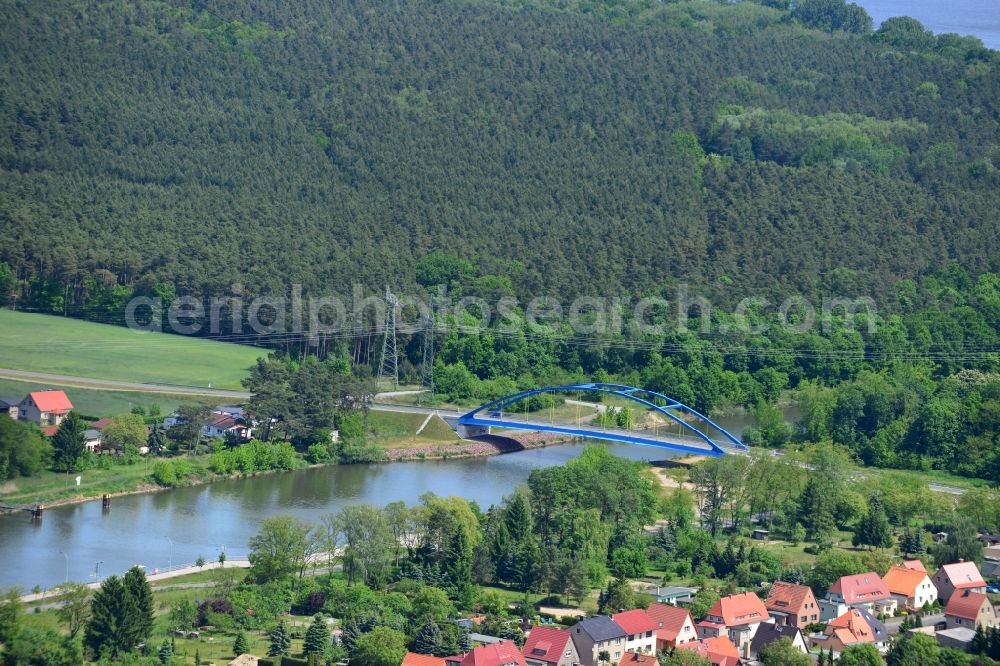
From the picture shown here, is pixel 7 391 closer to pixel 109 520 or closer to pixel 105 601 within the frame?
pixel 109 520

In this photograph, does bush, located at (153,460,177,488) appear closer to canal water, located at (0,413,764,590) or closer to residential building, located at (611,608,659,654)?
canal water, located at (0,413,764,590)

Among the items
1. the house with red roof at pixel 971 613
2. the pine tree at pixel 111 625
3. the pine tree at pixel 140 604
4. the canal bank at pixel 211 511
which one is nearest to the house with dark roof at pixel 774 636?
the house with red roof at pixel 971 613

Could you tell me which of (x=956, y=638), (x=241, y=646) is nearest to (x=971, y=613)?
(x=956, y=638)

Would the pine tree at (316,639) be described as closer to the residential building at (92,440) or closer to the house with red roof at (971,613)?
the house with red roof at (971,613)

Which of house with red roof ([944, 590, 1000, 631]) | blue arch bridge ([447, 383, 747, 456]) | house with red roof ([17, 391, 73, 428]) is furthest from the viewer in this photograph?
blue arch bridge ([447, 383, 747, 456])

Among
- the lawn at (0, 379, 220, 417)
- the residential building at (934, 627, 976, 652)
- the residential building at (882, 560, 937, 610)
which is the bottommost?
the residential building at (934, 627, 976, 652)

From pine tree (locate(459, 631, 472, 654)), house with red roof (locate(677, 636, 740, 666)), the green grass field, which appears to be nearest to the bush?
the green grass field
